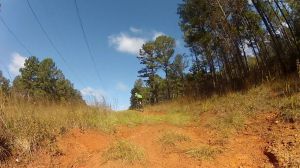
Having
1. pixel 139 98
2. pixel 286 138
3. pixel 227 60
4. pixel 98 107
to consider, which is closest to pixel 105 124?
pixel 98 107

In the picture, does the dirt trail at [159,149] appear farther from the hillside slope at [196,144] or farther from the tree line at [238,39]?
the tree line at [238,39]

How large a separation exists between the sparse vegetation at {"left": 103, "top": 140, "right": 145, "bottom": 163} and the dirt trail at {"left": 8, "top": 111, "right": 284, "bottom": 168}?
0.44ft

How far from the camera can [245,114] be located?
9.48 meters

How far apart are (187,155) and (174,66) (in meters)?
42.0

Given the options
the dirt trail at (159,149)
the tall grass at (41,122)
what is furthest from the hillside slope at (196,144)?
the tall grass at (41,122)

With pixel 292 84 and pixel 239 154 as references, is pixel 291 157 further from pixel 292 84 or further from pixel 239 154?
pixel 292 84

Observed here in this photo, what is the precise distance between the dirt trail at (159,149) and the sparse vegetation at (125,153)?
5.3 inches

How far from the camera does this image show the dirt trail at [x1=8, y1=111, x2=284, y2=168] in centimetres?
606

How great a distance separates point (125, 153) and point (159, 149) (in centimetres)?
96

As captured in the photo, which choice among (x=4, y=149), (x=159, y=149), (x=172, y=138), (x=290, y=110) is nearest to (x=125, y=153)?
(x=159, y=149)

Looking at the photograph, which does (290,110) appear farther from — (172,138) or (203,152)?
(172,138)

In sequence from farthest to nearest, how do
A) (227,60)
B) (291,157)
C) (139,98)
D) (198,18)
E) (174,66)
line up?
(174,66) → (227,60) → (198,18) → (139,98) → (291,157)

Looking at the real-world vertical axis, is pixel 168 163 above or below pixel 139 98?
below

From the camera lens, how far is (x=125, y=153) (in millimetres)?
6453
